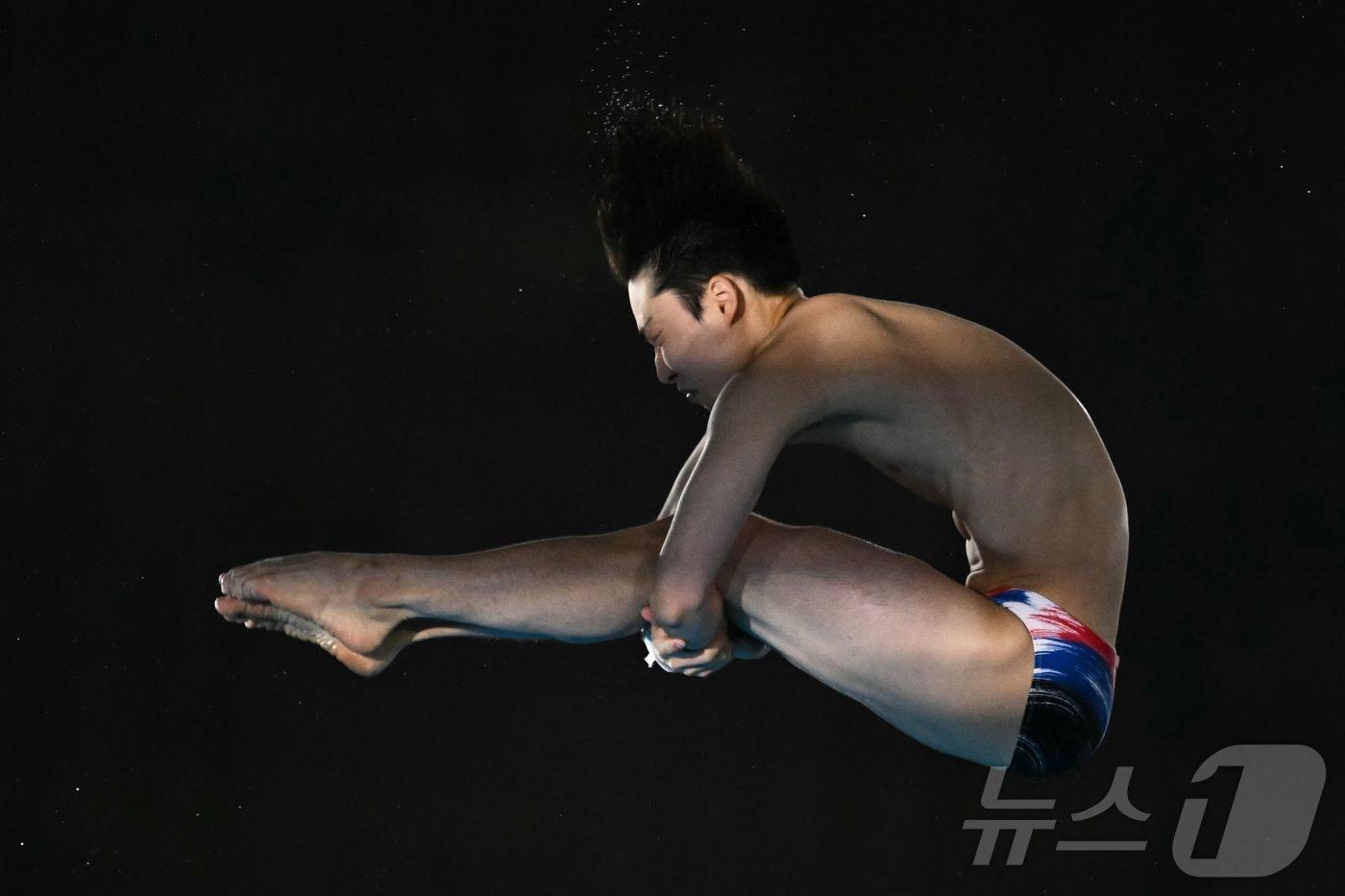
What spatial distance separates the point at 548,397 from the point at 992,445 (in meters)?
1.50

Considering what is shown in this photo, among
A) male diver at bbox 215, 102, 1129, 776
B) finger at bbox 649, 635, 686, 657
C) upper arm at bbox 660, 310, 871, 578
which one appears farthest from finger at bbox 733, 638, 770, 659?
upper arm at bbox 660, 310, 871, 578

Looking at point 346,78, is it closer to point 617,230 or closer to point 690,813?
point 617,230

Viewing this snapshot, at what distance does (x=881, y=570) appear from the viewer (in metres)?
1.91

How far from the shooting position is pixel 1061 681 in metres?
1.99

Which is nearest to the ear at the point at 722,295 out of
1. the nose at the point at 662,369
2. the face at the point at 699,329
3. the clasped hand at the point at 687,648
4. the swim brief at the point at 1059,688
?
the face at the point at 699,329

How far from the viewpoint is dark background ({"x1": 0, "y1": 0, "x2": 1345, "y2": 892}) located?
10.6 ft

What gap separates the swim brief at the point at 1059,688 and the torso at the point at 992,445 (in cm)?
3

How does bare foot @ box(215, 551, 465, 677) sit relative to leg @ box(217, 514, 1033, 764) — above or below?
below

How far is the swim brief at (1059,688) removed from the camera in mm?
1988

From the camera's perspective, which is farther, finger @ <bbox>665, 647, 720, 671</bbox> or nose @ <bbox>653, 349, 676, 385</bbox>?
nose @ <bbox>653, 349, 676, 385</bbox>

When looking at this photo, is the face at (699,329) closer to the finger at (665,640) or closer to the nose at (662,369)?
the nose at (662,369)

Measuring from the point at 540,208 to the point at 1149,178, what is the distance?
123 cm

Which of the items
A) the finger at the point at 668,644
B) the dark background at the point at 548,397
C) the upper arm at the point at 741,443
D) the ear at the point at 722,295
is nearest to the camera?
the upper arm at the point at 741,443

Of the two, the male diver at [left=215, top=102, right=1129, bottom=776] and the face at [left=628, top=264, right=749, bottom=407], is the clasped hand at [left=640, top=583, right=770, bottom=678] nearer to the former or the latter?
the male diver at [left=215, top=102, right=1129, bottom=776]
